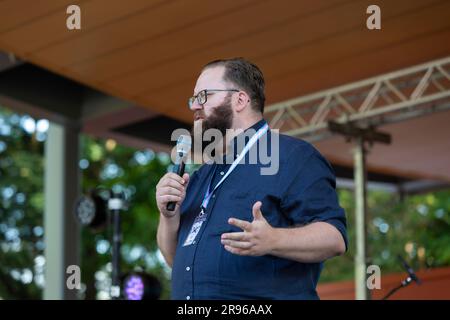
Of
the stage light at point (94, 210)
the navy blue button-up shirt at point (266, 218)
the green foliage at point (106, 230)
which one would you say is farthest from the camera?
the green foliage at point (106, 230)

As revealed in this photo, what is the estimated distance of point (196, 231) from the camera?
269cm

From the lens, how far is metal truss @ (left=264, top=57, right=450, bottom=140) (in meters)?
6.36

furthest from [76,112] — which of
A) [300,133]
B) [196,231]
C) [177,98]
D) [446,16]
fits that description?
[196,231]

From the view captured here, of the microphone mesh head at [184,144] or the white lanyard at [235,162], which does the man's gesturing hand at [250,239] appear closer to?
the white lanyard at [235,162]

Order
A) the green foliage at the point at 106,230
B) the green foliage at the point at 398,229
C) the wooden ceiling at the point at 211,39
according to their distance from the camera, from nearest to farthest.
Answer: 1. the wooden ceiling at the point at 211,39
2. the green foliage at the point at 106,230
3. the green foliage at the point at 398,229

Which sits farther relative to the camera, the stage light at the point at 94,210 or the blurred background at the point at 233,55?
the stage light at the point at 94,210

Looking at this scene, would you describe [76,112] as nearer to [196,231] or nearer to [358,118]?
[358,118]

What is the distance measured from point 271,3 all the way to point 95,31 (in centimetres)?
117

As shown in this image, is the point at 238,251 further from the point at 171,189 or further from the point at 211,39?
the point at 211,39

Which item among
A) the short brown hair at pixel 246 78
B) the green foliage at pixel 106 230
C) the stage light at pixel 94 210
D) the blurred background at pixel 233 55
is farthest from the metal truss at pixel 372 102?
the green foliage at pixel 106 230

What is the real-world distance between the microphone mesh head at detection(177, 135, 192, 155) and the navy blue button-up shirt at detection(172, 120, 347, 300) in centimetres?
21

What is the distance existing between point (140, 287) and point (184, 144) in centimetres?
296

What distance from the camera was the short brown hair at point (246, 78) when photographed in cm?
283

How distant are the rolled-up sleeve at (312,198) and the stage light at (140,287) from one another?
320 cm
